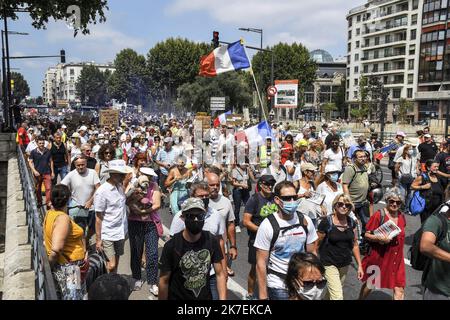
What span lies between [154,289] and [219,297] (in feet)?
6.54

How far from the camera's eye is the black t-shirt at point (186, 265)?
10.5ft

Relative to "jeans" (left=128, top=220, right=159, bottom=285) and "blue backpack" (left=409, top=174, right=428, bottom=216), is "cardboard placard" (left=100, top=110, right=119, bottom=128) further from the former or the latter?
"jeans" (left=128, top=220, right=159, bottom=285)

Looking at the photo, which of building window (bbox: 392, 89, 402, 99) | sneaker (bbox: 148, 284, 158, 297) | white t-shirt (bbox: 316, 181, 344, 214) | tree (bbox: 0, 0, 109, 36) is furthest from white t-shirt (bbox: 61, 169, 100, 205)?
building window (bbox: 392, 89, 402, 99)

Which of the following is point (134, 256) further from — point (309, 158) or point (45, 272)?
point (309, 158)

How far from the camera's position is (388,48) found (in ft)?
244

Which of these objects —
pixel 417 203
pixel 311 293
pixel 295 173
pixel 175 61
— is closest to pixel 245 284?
pixel 295 173

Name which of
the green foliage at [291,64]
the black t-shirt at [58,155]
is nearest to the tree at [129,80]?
the green foliage at [291,64]

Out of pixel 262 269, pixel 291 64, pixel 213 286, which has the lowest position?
pixel 213 286

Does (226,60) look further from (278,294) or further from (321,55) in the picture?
(321,55)

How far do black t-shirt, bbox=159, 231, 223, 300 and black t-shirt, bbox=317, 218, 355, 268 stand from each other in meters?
1.64

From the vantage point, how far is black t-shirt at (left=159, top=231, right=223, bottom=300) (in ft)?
10.5

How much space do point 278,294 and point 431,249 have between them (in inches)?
49.3

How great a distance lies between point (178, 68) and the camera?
222ft

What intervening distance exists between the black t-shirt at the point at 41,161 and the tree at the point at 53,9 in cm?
508
